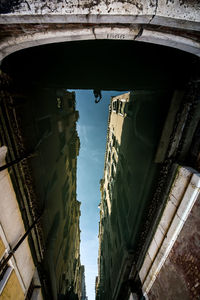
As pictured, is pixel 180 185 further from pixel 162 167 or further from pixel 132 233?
pixel 132 233

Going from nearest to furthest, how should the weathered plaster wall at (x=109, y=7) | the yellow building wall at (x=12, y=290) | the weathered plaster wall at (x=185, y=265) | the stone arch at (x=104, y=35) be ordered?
the weathered plaster wall at (x=109, y=7) < the stone arch at (x=104, y=35) < the weathered plaster wall at (x=185, y=265) < the yellow building wall at (x=12, y=290)

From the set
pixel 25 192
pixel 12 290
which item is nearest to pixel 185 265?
pixel 12 290

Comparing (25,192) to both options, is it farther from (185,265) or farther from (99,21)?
(185,265)

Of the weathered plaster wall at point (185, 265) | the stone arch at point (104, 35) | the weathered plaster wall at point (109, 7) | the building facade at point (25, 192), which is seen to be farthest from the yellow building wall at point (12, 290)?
the weathered plaster wall at point (109, 7)

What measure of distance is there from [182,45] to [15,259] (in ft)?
24.2

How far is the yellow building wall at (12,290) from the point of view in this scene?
3650 mm

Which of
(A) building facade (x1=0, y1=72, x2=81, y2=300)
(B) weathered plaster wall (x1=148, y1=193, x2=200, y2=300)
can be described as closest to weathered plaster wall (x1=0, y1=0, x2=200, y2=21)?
(A) building facade (x1=0, y1=72, x2=81, y2=300)

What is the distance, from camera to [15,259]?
161 inches

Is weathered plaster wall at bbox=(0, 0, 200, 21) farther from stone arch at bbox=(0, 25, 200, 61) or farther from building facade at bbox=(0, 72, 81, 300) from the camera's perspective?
building facade at bbox=(0, 72, 81, 300)

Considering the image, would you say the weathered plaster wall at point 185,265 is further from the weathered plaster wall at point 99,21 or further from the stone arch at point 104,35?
the weathered plaster wall at point 99,21

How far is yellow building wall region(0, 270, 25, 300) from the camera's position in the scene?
365cm

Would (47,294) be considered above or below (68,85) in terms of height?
below

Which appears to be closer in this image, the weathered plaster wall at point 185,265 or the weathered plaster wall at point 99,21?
the weathered plaster wall at point 99,21

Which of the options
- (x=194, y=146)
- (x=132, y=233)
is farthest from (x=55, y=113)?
(x=132, y=233)
